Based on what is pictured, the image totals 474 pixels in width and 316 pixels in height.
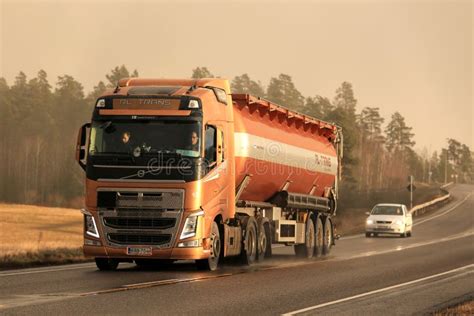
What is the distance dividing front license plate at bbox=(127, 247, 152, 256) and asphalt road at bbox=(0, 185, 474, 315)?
0.43 meters

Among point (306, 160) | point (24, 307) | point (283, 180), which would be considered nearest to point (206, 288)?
point (24, 307)

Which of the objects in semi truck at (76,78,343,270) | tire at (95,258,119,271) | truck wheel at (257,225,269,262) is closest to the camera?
semi truck at (76,78,343,270)

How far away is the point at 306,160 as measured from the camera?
30.2m

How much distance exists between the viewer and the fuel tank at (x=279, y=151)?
24.7 m

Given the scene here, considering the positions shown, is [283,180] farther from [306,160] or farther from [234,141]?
[234,141]

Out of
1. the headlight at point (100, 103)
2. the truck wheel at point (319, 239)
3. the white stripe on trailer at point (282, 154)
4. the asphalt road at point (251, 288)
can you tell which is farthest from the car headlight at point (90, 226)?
the truck wheel at point (319, 239)

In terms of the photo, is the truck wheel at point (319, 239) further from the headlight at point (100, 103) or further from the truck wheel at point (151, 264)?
the headlight at point (100, 103)

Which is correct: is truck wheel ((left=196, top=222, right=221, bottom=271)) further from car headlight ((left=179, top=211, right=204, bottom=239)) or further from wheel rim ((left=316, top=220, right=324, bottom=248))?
wheel rim ((left=316, top=220, right=324, bottom=248))

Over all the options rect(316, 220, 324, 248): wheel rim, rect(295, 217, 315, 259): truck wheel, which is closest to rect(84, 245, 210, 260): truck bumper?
rect(295, 217, 315, 259): truck wheel

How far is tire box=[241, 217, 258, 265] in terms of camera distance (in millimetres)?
24469

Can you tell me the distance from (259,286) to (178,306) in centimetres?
401

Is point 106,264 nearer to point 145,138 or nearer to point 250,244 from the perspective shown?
point 145,138

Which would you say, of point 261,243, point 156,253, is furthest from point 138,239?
point 261,243

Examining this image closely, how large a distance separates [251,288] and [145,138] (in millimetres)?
4466
